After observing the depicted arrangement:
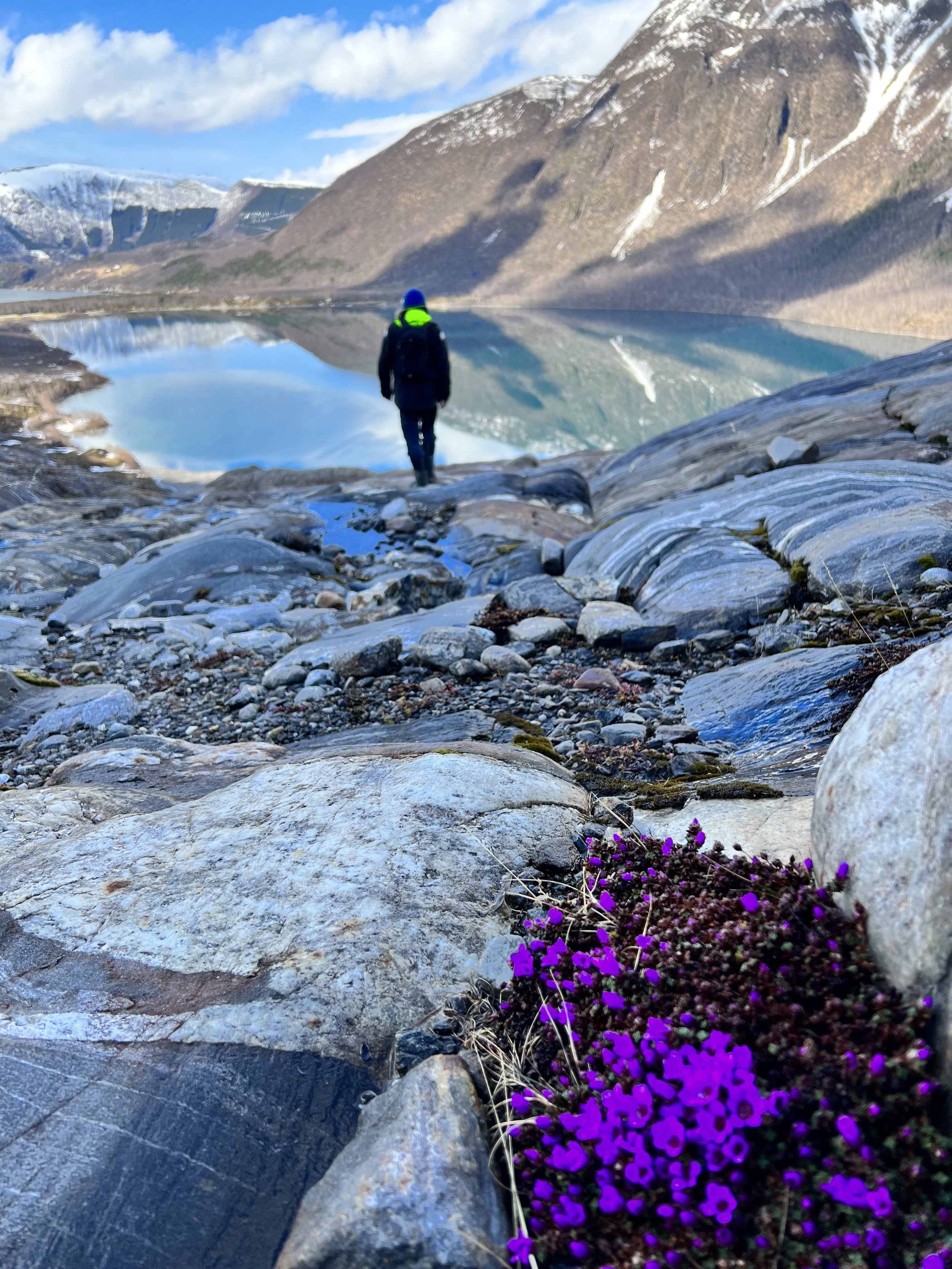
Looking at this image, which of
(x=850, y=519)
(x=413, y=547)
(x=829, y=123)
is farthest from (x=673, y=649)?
(x=829, y=123)

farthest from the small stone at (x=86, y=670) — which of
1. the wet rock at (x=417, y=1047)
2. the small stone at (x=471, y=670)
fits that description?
the wet rock at (x=417, y=1047)

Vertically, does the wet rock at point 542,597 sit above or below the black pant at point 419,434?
below

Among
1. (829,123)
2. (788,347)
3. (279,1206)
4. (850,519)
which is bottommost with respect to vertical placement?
(279,1206)

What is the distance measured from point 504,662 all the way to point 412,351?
13.5 m

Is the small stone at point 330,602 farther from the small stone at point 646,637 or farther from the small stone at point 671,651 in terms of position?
the small stone at point 671,651

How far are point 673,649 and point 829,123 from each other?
23042cm

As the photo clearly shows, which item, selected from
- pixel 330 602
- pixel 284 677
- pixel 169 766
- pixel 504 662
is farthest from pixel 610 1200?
pixel 330 602

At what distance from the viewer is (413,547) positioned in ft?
58.5

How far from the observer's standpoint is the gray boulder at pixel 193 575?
47.1ft

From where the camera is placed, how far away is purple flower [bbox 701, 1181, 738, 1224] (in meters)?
2.35

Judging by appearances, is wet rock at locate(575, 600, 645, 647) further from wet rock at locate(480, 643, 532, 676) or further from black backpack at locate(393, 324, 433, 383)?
black backpack at locate(393, 324, 433, 383)

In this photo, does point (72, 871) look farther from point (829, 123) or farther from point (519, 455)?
point (829, 123)

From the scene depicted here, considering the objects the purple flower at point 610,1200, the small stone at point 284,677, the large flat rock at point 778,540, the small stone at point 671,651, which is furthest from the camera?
the small stone at point 284,677

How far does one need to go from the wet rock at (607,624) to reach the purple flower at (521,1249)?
7006 millimetres
